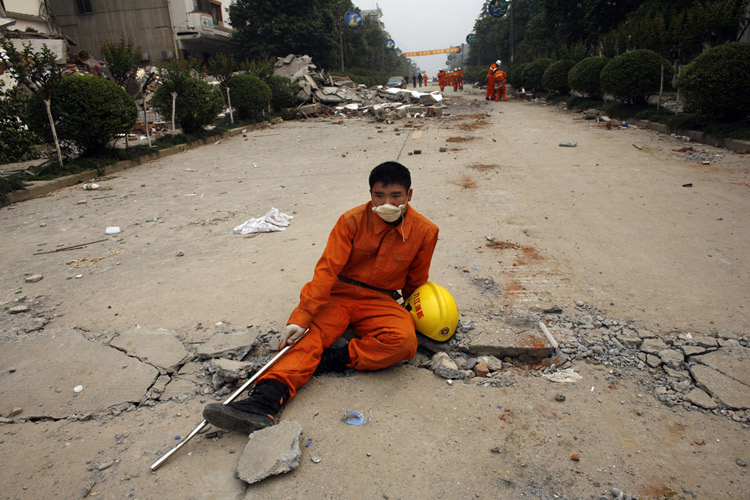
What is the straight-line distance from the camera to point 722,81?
8.91 meters

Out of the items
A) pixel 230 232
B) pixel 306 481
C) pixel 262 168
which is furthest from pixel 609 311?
pixel 262 168

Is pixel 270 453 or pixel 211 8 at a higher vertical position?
pixel 211 8

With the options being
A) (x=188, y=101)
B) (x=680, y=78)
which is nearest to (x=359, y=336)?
(x=680, y=78)

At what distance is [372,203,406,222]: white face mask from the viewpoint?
98.3 inches

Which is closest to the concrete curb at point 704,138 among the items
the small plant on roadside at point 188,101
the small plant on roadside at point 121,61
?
the small plant on roadside at point 188,101

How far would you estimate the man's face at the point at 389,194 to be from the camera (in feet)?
8.31

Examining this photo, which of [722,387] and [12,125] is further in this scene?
[12,125]

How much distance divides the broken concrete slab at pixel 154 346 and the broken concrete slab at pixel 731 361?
10.1 ft

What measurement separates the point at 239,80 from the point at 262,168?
30.1 feet

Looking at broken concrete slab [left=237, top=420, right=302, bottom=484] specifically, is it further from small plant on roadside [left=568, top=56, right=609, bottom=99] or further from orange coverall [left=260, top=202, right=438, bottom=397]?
small plant on roadside [left=568, top=56, right=609, bottom=99]

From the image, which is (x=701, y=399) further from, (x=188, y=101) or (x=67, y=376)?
(x=188, y=101)

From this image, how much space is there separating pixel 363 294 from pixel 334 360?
1.42 feet

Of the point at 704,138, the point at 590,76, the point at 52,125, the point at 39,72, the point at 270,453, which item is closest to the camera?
the point at 270,453

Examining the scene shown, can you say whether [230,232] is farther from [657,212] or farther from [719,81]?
[719,81]
